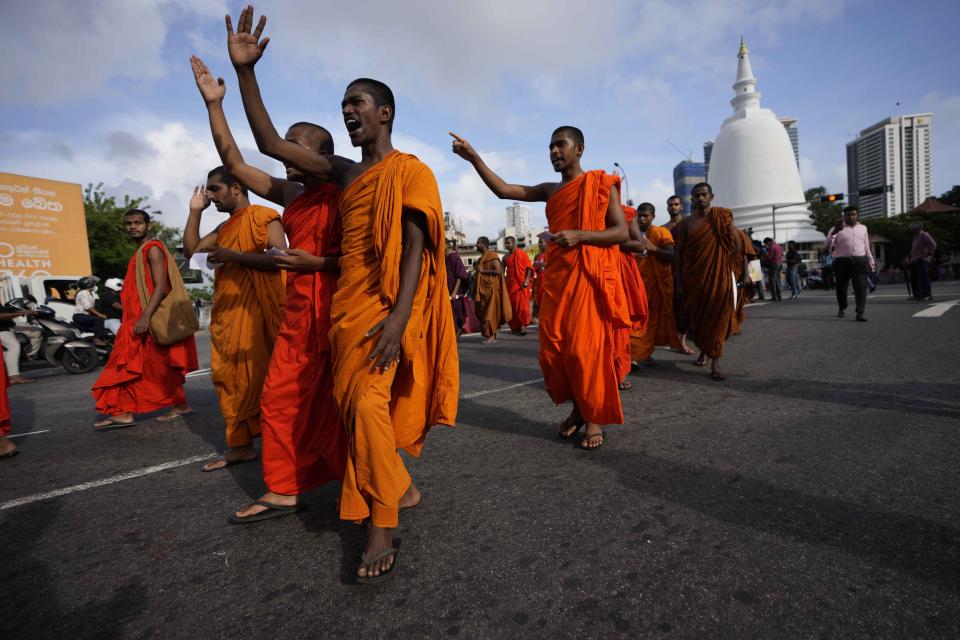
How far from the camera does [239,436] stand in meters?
3.29

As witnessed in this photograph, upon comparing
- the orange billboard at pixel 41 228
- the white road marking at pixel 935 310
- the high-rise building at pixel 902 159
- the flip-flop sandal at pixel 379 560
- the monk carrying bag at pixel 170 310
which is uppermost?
the high-rise building at pixel 902 159

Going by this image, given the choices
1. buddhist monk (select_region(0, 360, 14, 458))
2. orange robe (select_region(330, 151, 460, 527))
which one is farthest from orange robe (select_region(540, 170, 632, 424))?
buddhist monk (select_region(0, 360, 14, 458))

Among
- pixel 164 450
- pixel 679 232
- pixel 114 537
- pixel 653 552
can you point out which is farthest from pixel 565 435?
pixel 679 232

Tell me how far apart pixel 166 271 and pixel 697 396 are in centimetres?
458

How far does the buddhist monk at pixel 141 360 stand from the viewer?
4473 mm

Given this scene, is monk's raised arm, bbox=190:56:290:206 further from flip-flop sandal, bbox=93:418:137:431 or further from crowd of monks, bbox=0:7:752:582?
flip-flop sandal, bbox=93:418:137:431

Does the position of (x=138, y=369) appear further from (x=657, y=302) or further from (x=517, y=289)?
(x=517, y=289)

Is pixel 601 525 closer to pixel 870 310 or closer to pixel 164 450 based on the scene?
pixel 164 450

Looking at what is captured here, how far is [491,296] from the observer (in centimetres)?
1038

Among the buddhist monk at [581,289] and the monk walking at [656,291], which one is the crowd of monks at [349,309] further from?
the monk walking at [656,291]

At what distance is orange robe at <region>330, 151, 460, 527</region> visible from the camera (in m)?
2.00

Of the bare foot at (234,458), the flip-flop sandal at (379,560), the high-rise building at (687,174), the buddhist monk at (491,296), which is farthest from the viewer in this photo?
the high-rise building at (687,174)

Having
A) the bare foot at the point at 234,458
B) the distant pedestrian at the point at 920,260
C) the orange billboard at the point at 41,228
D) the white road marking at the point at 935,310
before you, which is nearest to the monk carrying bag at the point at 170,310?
the bare foot at the point at 234,458

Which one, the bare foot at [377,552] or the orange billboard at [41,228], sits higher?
the orange billboard at [41,228]
